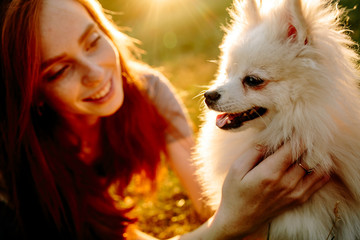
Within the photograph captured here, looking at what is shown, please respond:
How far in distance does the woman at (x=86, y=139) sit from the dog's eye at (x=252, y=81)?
0.31 m

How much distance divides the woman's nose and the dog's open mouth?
2.43ft

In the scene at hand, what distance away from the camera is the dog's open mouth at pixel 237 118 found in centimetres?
132

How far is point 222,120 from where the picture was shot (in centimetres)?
141

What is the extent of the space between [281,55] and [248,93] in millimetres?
213

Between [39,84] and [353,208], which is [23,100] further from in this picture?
[353,208]

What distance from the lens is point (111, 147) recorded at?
2.16 m

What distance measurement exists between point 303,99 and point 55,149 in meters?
1.47

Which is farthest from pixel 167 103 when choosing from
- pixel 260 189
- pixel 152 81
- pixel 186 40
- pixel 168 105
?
pixel 186 40

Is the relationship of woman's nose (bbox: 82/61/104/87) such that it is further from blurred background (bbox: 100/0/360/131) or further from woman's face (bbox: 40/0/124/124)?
blurred background (bbox: 100/0/360/131)

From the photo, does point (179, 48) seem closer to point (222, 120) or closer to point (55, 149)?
point (55, 149)

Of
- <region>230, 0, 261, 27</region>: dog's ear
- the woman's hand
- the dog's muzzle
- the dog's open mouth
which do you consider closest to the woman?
the woman's hand

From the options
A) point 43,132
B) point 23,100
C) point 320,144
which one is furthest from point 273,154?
point 43,132

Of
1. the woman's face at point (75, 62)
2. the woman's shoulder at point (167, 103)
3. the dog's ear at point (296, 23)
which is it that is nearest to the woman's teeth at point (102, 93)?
the woman's face at point (75, 62)

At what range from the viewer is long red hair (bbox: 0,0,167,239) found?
150 cm
